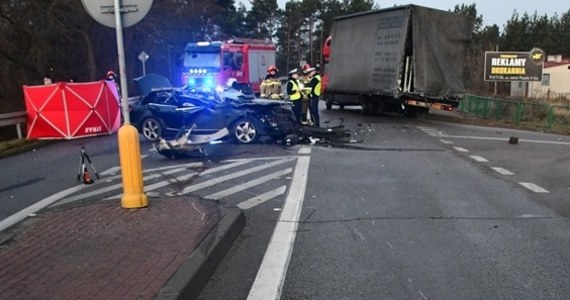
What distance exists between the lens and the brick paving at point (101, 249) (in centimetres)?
429

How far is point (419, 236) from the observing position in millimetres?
6066

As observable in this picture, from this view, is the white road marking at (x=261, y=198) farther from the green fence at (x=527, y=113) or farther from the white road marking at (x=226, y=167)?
the green fence at (x=527, y=113)

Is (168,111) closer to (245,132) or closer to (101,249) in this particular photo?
(245,132)

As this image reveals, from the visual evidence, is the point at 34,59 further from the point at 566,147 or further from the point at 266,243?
the point at 266,243

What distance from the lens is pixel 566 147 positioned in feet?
46.6

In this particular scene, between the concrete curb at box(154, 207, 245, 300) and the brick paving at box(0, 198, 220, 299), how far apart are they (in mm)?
80

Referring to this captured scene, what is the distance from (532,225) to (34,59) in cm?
2983

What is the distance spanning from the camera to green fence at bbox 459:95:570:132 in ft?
65.9

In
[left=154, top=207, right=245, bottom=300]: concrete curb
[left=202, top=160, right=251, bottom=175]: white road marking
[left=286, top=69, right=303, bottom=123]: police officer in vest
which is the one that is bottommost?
[left=202, top=160, right=251, bottom=175]: white road marking

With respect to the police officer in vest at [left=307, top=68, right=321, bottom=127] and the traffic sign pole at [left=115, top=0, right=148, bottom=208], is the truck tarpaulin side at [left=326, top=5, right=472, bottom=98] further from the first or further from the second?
the traffic sign pole at [left=115, top=0, right=148, bottom=208]

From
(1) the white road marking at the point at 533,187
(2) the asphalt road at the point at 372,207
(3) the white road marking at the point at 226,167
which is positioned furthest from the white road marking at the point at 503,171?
(3) the white road marking at the point at 226,167

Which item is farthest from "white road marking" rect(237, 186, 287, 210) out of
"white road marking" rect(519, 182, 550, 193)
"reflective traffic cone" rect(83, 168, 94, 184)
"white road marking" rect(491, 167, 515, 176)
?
"white road marking" rect(491, 167, 515, 176)

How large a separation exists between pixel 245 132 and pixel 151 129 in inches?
115

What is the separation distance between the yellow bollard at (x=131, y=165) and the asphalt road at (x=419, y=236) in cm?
136
